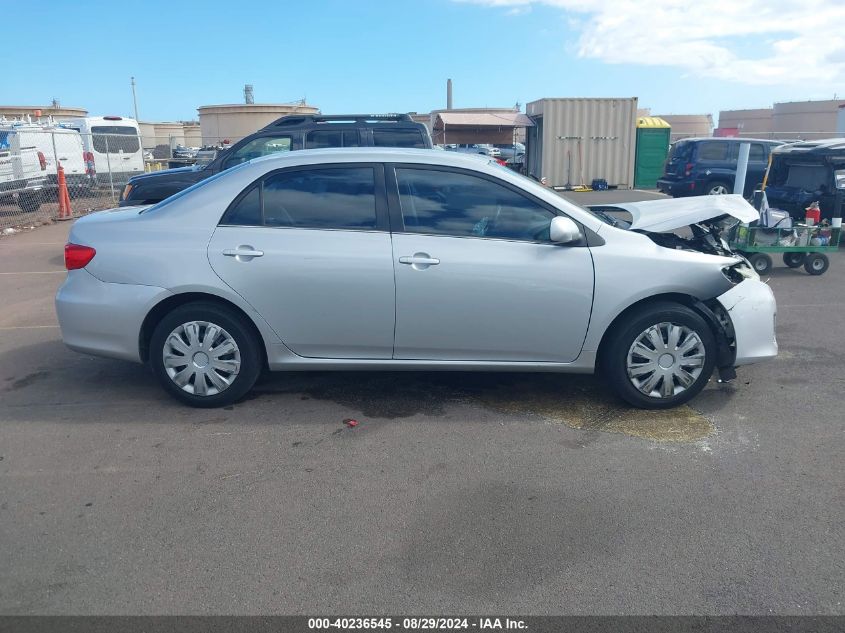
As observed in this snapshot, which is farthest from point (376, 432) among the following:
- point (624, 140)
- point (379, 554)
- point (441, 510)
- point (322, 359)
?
point (624, 140)

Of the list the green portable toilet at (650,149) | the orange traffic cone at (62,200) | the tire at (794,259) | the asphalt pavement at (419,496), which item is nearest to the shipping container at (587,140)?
the green portable toilet at (650,149)

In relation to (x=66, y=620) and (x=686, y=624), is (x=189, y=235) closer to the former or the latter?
(x=66, y=620)

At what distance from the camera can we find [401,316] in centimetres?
457

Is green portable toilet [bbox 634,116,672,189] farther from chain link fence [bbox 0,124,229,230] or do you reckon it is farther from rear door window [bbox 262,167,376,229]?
rear door window [bbox 262,167,376,229]

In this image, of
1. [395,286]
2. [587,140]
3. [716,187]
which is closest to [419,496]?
[395,286]

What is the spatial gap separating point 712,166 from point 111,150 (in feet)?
56.9

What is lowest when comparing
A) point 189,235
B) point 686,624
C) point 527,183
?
point 686,624

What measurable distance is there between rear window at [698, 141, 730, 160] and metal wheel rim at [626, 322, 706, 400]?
15.2m

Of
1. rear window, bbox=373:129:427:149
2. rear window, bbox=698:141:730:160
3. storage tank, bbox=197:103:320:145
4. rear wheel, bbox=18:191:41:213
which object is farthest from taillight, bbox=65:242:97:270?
storage tank, bbox=197:103:320:145

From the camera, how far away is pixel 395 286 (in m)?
4.52

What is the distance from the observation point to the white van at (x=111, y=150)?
21.2 meters

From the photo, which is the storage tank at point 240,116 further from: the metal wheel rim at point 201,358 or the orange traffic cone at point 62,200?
the metal wheel rim at point 201,358

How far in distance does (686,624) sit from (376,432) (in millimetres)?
2202

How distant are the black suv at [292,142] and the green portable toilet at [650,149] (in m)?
18.5
